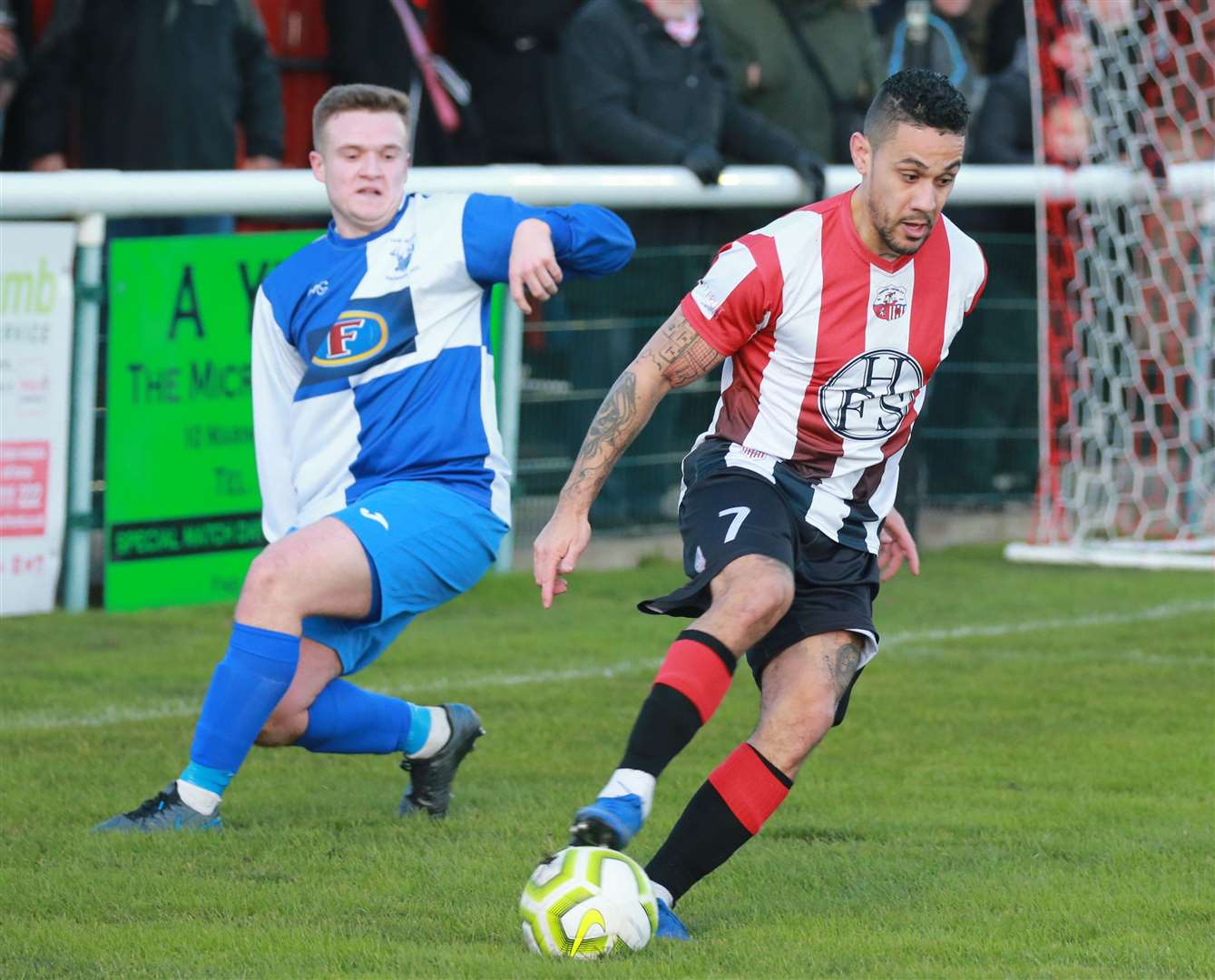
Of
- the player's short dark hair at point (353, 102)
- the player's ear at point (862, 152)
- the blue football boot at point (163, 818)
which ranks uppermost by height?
the player's short dark hair at point (353, 102)

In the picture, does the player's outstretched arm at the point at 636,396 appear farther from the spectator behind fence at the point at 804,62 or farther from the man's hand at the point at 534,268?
the spectator behind fence at the point at 804,62

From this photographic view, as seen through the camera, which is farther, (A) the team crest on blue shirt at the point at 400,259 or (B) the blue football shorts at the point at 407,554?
(A) the team crest on blue shirt at the point at 400,259

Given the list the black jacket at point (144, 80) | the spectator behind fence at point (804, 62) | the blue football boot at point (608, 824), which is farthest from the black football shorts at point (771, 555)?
the spectator behind fence at point (804, 62)

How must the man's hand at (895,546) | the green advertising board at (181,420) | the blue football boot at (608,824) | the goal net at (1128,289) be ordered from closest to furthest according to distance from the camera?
1. the blue football boot at (608,824)
2. the man's hand at (895,546)
3. the green advertising board at (181,420)
4. the goal net at (1128,289)

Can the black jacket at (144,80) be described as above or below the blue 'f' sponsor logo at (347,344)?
above

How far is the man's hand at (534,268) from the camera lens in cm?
533

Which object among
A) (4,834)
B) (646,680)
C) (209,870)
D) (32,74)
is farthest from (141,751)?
(32,74)

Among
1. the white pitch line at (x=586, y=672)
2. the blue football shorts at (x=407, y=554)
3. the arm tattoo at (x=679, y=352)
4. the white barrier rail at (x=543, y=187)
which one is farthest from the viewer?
the white barrier rail at (x=543, y=187)

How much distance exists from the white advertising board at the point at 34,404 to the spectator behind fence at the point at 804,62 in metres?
3.39

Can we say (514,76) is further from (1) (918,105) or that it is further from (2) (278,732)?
(1) (918,105)

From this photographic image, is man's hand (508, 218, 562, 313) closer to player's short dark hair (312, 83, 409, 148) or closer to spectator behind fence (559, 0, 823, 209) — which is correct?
player's short dark hair (312, 83, 409, 148)

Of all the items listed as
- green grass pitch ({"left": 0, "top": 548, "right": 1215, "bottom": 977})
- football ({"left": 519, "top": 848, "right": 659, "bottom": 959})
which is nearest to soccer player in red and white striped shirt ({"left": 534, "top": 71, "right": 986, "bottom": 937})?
football ({"left": 519, "top": 848, "right": 659, "bottom": 959})

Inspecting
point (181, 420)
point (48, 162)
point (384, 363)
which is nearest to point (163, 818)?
point (384, 363)

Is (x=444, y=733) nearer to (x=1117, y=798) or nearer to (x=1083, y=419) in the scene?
(x=1117, y=798)
